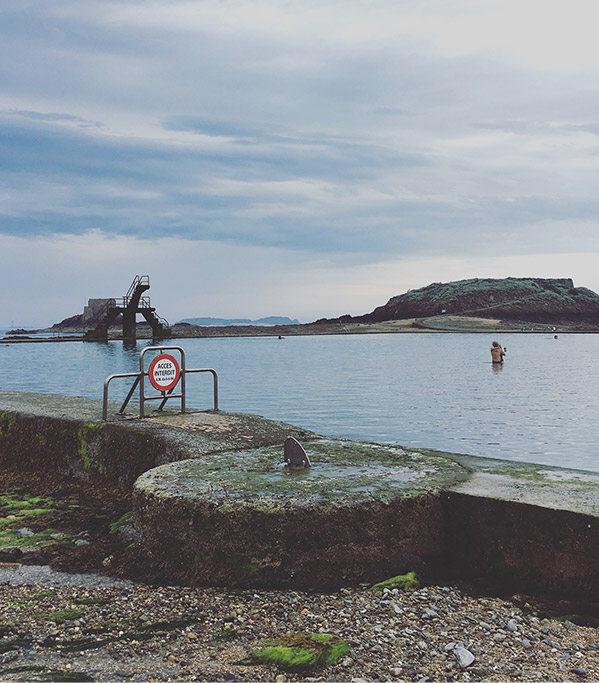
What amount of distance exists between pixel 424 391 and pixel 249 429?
1920cm

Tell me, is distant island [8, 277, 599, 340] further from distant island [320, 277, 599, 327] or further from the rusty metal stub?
the rusty metal stub

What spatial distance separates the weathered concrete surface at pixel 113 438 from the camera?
7672mm

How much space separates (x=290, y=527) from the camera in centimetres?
494

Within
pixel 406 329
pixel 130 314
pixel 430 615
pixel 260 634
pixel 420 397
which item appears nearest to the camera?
pixel 260 634

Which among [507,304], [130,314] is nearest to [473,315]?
[507,304]

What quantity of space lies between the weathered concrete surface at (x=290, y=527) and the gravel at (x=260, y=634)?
0.77 ft

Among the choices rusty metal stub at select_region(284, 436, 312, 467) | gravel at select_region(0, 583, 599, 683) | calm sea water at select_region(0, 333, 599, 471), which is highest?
rusty metal stub at select_region(284, 436, 312, 467)

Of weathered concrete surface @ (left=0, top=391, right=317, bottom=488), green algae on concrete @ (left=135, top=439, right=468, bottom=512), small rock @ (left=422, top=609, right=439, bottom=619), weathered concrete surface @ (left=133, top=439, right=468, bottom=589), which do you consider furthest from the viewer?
weathered concrete surface @ (left=0, top=391, right=317, bottom=488)

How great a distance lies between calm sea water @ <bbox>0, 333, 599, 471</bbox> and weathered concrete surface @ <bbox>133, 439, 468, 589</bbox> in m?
9.05

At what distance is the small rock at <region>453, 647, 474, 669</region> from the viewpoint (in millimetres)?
3705

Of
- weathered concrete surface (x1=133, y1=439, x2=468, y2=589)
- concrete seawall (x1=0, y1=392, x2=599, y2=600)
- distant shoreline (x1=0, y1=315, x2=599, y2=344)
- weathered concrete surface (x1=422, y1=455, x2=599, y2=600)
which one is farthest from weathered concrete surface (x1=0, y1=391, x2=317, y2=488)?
distant shoreline (x1=0, y1=315, x2=599, y2=344)

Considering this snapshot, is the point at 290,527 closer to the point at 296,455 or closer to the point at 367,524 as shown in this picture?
the point at 367,524

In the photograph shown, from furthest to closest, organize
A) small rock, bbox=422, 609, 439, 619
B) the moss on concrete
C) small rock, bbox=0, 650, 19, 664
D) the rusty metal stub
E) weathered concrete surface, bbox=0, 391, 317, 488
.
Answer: weathered concrete surface, bbox=0, 391, 317, 488 < the rusty metal stub < the moss on concrete < small rock, bbox=422, 609, 439, 619 < small rock, bbox=0, 650, 19, 664

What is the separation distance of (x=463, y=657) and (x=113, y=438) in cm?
563
